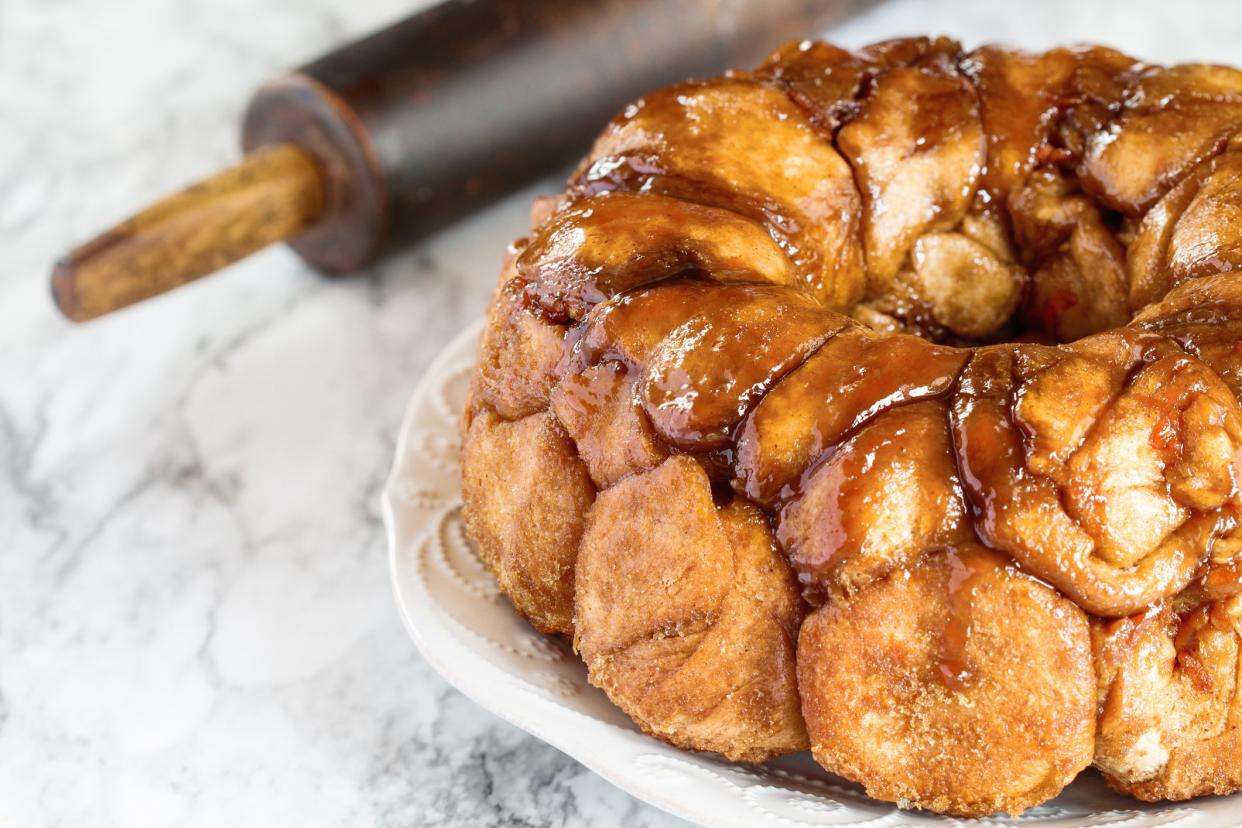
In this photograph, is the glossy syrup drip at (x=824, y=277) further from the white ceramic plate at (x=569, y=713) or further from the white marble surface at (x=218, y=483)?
the white marble surface at (x=218, y=483)

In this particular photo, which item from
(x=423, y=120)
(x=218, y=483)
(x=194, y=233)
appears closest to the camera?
(x=218, y=483)

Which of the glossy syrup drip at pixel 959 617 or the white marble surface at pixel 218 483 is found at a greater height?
the glossy syrup drip at pixel 959 617

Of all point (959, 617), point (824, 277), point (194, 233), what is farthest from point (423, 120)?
point (959, 617)

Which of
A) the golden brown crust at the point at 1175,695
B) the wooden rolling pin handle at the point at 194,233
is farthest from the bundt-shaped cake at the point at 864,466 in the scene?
the wooden rolling pin handle at the point at 194,233

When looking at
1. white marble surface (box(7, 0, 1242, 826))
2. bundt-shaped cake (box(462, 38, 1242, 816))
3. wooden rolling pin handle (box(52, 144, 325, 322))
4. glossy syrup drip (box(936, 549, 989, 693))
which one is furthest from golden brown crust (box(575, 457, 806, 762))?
wooden rolling pin handle (box(52, 144, 325, 322))

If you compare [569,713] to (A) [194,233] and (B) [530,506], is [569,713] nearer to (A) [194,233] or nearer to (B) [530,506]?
(B) [530,506]

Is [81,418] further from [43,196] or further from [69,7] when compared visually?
[69,7]

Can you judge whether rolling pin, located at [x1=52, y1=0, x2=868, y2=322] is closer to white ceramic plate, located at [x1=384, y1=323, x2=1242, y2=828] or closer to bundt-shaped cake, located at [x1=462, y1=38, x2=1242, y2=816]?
white ceramic plate, located at [x1=384, y1=323, x2=1242, y2=828]

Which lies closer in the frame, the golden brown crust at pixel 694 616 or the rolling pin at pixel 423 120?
the golden brown crust at pixel 694 616
